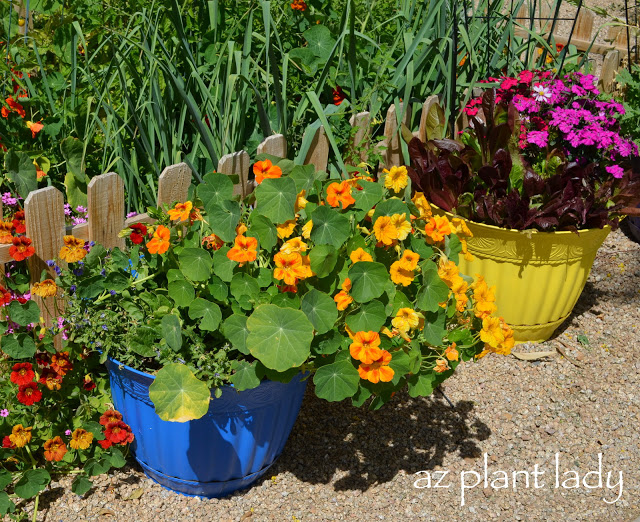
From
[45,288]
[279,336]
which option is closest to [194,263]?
[279,336]

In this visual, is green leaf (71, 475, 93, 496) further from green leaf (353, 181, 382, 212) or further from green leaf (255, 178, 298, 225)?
green leaf (353, 181, 382, 212)

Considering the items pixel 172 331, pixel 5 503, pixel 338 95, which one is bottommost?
pixel 5 503

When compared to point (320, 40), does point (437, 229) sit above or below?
below

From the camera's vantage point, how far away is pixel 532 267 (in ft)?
9.75

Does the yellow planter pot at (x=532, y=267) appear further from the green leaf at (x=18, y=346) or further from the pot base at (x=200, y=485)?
the green leaf at (x=18, y=346)

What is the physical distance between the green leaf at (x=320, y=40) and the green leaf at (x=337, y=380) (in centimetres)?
144

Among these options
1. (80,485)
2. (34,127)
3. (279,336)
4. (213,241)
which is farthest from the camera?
(34,127)

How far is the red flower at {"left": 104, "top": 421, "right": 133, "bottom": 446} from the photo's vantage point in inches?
85.0

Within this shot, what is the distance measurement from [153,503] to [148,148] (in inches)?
46.2

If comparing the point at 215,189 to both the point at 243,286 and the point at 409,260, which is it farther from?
the point at 409,260

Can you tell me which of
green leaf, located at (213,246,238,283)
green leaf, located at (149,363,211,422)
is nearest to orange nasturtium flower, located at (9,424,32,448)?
green leaf, located at (149,363,211,422)

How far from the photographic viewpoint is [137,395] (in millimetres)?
2125

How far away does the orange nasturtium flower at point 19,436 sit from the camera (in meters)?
2.09

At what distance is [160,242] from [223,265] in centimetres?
18
